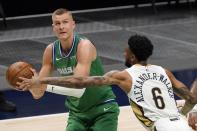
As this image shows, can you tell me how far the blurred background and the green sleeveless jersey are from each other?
273 cm

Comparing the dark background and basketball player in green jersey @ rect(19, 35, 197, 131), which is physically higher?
basketball player in green jersey @ rect(19, 35, 197, 131)

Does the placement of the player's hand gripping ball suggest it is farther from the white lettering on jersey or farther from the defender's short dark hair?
the defender's short dark hair

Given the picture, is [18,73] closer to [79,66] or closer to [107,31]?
[79,66]

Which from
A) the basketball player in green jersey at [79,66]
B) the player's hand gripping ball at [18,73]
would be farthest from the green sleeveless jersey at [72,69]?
the player's hand gripping ball at [18,73]

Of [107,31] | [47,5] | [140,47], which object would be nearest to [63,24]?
[140,47]

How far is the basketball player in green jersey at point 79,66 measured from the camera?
18.0 feet

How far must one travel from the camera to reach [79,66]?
5379mm

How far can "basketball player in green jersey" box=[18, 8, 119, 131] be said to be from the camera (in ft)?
18.0

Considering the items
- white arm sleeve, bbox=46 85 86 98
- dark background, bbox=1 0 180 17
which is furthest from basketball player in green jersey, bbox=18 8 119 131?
dark background, bbox=1 0 180 17

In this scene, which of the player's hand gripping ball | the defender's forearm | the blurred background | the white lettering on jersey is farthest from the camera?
the blurred background

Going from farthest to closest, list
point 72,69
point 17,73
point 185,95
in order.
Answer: point 72,69 → point 17,73 → point 185,95

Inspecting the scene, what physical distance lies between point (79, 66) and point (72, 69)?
0.72 feet

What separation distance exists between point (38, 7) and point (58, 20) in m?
8.67

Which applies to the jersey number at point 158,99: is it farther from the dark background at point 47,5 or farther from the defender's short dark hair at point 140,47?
the dark background at point 47,5
